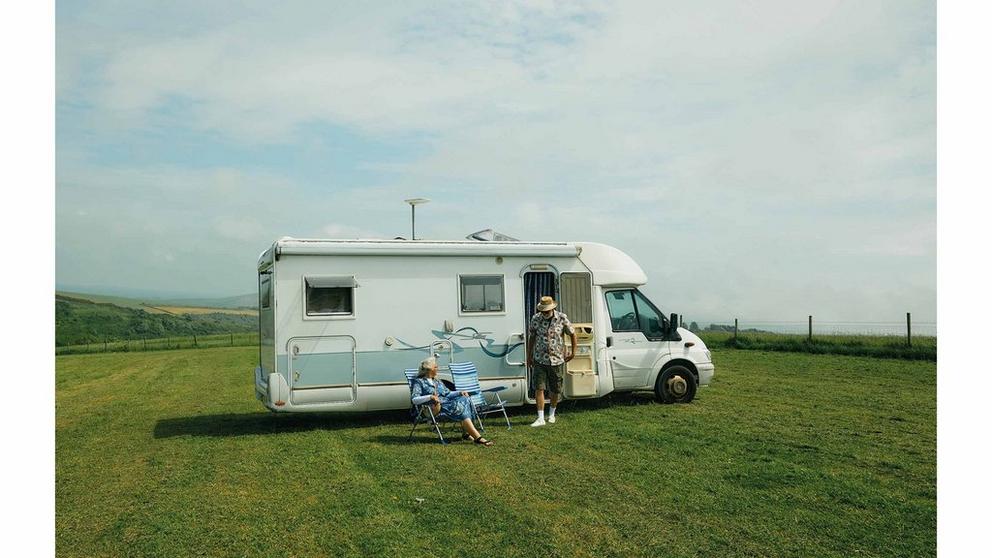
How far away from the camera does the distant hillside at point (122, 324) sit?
3791cm

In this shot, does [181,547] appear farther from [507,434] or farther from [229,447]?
[507,434]

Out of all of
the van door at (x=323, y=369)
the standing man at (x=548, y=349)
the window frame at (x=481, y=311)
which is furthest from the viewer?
the window frame at (x=481, y=311)

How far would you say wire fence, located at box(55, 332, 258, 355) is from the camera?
33688mm

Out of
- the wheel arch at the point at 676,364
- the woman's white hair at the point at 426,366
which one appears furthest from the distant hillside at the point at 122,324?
the woman's white hair at the point at 426,366

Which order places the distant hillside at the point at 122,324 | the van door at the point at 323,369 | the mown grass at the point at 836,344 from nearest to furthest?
the van door at the point at 323,369
the mown grass at the point at 836,344
the distant hillside at the point at 122,324

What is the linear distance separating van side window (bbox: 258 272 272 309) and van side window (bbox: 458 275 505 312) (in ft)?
8.05

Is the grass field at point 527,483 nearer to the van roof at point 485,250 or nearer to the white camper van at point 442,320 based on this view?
the white camper van at point 442,320

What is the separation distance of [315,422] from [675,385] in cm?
516

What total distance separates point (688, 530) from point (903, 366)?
537 inches

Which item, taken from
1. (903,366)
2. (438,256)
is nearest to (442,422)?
(438,256)

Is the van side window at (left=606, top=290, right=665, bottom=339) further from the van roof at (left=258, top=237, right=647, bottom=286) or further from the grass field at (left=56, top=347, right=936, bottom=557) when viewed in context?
the grass field at (left=56, top=347, right=936, bottom=557)

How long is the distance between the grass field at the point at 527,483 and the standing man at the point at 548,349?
507 mm

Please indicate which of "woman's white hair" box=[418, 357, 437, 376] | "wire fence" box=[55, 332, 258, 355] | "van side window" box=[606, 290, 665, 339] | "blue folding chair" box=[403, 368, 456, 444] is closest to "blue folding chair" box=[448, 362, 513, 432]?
"blue folding chair" box=[403, 368, 456, 444]

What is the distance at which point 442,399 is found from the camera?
9.20 meters
